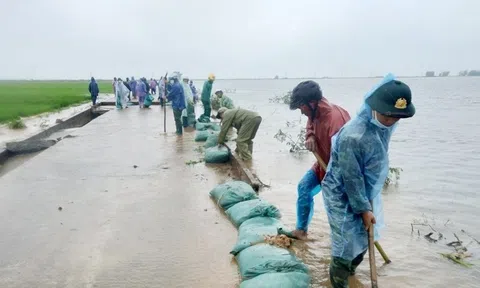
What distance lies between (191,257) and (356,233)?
1.71 meters

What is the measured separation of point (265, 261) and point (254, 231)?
24.8 inches

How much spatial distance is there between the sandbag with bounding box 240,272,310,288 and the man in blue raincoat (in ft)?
1.03

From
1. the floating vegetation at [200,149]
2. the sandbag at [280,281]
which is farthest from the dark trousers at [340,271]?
the floating vegetation at [200,149]

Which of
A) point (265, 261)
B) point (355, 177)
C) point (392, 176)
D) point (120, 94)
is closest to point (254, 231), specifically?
point (265, 261)

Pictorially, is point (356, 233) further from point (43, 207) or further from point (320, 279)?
point (43, 207)

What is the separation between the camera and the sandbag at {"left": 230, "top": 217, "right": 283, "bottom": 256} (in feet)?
11.3

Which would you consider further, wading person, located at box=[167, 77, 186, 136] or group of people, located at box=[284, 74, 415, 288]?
wading person, located at box=[167, 77, 186, 136]

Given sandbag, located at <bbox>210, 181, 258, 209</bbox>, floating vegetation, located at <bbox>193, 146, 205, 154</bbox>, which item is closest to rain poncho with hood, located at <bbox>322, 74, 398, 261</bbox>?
sandbag, located at <bbox>210, 181, 258, 209</bbox>

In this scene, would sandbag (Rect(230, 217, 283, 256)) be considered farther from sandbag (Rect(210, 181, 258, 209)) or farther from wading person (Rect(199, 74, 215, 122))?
wading person (Rect(199, 74, 215, 122))

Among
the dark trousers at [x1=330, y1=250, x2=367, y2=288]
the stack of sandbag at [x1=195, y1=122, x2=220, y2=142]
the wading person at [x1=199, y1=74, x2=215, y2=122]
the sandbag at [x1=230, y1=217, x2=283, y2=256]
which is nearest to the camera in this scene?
the dark trousers at [x1=330, y1=250, x2=367, y2=288]

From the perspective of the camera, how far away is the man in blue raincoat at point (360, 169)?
216 cm

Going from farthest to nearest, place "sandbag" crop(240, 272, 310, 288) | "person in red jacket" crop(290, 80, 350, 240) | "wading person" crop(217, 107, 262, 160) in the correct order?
"wading person" crop(217, 107, 262, 160), "person in red jacket" crop(290, 80, 350, 240), "sandbag" crop(240, 272, 310, 288)

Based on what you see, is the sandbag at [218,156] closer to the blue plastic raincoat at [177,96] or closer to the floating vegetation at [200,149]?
the floating vegetation at [200,149]

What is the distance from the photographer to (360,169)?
7.51ft
